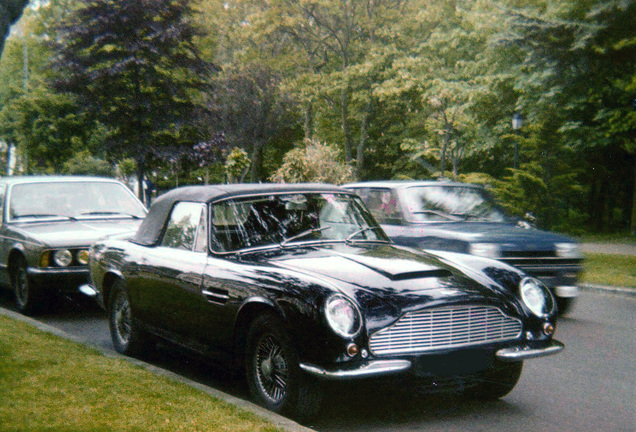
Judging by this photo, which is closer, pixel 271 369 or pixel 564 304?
pixel 271 369

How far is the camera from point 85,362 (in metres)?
6.08

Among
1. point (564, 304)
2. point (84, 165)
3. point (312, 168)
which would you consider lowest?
point (564, 304)

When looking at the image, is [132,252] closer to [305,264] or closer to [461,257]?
[305,264]

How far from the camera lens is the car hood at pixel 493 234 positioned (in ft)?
29.6

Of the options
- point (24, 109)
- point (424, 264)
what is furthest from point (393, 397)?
point (24, 109)

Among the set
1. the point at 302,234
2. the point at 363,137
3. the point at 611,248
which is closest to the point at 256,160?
the point at 363,137

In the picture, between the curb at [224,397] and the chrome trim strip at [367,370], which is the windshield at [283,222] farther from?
the chrome trim strip at [367,370]

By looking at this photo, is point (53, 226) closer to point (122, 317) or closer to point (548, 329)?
point (122, 317)

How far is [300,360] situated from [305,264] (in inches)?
31.3

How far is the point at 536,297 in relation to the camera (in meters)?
5.33

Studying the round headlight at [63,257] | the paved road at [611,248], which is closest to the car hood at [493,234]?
the round headlight at [63,257]

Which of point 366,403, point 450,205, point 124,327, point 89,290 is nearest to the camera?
point 366,403

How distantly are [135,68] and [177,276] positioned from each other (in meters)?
13.7

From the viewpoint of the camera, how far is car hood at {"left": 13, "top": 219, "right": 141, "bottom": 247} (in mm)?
8891
